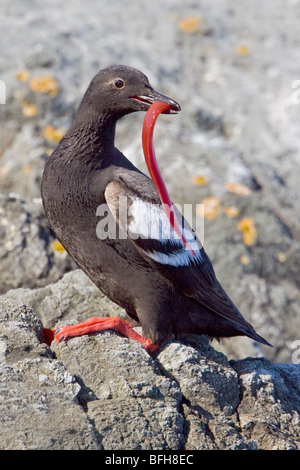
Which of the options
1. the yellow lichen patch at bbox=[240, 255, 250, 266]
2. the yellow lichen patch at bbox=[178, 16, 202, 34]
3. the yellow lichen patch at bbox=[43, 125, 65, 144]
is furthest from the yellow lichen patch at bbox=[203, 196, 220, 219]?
the yellow lichen patch at bbox=[178, 16, 202, 34]

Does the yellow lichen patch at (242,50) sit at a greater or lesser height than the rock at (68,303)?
greater

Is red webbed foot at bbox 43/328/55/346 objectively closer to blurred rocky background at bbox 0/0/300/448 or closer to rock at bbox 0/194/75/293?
blurred rocky background at bbox 0/0/300/448

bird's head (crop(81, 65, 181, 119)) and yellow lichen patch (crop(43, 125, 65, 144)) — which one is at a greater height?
yellow lichen patch (crop(43, 125, 65, 144))

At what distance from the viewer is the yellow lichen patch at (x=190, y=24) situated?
32.1 ft

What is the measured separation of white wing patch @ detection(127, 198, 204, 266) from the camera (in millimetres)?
4914

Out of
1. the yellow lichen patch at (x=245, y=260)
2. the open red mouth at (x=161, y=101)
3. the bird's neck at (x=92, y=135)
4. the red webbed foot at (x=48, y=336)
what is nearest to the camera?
the red webbed foot at (x=48, y=336)

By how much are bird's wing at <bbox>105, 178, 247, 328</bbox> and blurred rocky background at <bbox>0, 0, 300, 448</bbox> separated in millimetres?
675

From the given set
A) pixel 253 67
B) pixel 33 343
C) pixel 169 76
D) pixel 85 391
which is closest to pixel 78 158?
pixel 33 343

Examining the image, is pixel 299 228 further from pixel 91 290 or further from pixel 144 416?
pixel 144 416

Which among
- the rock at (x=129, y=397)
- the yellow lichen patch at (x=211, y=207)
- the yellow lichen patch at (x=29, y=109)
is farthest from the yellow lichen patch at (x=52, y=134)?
the rock at (x=129, y=397)

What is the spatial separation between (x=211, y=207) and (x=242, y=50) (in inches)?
131

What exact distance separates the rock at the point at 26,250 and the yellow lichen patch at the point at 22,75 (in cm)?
193

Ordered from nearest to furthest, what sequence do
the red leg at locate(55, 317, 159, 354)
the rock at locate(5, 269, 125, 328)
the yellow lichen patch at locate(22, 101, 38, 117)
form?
1. the red leg at locate(55, 317, 159, 354)
2. the rock at locate(5, 269, 125, 328)
3. the yellow lichen patch at locate(22, 101, 38, 117)

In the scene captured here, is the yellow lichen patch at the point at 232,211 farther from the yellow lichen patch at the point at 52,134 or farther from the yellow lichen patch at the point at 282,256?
the yellow lichen patch at the point at 52,134
